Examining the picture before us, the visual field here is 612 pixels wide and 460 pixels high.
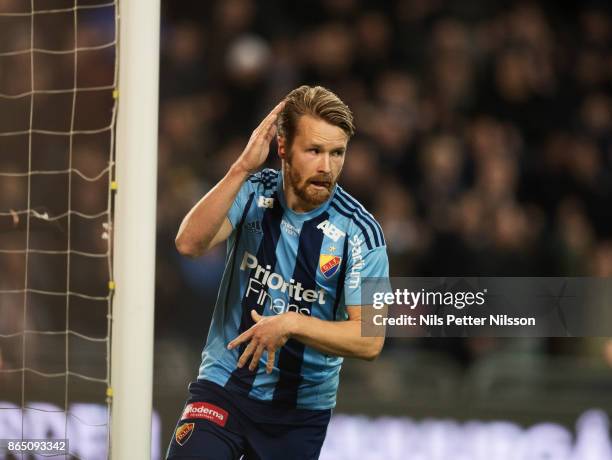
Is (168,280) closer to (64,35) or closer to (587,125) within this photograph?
(64,35)

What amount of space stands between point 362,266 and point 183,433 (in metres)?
0.78

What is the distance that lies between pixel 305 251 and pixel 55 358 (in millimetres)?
2266

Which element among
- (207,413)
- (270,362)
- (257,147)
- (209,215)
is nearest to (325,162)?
(257,147)

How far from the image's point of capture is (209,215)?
3.01m

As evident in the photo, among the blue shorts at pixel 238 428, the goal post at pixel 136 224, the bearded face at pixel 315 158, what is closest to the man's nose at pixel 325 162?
the bearded face at pixel 315 158

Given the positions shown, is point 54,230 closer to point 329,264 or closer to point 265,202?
point 265,202

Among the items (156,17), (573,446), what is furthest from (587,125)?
(156,17)

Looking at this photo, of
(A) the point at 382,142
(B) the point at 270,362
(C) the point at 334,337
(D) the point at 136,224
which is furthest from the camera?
(A) the point at 382,142

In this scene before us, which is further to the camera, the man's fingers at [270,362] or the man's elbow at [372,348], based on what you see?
the man's elbow at [372,348]

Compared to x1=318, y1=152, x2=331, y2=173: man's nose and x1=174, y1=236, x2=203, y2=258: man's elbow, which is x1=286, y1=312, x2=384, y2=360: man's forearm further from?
x1=318, y1=152, x2=331, y2=173: man's nose

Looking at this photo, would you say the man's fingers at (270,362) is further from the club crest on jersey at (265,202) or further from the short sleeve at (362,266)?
the club crest on jersey at (265,202)

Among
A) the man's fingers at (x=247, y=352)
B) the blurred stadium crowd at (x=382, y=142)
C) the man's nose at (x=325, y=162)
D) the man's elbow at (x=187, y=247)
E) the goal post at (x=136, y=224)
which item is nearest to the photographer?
the goal post at (x=136, y=224)

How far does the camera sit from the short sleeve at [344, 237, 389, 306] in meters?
3.23

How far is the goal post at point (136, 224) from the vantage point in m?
2.79
